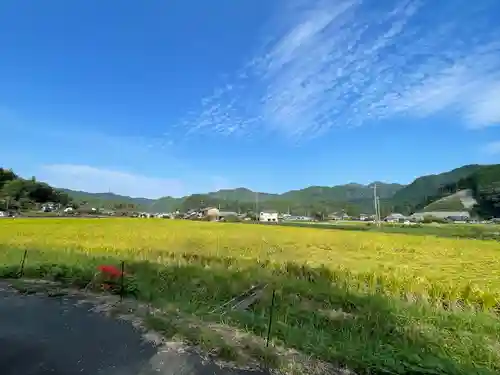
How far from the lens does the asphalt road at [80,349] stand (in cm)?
416

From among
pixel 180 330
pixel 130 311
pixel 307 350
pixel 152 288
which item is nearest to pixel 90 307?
pixel 130 311

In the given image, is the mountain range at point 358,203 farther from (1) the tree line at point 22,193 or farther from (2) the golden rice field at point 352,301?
(2) the golden rice field at point 352,301

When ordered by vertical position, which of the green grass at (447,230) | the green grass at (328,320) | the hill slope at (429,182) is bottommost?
the green grass at (328,320)

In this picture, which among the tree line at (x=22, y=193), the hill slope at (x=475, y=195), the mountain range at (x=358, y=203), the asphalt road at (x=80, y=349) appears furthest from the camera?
the mountain range at (x=358, y=203)

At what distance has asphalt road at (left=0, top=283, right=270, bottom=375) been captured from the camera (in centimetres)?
416

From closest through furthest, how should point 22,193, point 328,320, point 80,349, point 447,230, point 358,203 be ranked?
point 80,349 → point 328,320 → point 447,230 → point 22,193 → point 358,203

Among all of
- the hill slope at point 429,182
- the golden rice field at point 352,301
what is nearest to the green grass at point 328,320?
the golden rice field at point 352,301

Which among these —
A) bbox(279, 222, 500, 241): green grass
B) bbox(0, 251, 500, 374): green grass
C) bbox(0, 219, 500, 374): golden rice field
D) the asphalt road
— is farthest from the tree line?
the asphalt road

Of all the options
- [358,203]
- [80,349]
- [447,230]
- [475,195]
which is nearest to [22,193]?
[447,230]

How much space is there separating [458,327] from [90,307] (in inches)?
269

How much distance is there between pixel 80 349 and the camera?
468 cm

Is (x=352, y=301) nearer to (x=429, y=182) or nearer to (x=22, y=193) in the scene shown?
(x=22, y=193)

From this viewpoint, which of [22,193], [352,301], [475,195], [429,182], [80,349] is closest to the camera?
[80,349]

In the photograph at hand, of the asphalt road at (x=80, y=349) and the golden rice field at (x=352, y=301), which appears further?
the golden rice field at (x=352, y=301)
